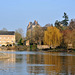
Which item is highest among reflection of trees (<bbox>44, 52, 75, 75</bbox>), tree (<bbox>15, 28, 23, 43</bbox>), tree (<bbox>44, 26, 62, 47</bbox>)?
tree (<bbox>15, 28, 23, 43</bbox>)

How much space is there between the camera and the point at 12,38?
128m

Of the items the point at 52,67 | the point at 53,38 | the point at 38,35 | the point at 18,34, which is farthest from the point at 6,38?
the point at 52,67

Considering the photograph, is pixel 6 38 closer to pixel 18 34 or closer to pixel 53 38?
pixel 18 34

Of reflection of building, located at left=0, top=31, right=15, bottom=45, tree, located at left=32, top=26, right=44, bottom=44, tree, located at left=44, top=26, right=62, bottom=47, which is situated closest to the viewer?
tree, located at left=44, top=26, right=62, bottom=47

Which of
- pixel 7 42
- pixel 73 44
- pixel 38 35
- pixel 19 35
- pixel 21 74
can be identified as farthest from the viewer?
pixel 19 35

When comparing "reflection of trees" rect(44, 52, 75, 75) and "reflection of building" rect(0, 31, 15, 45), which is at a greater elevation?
"reflection of building" rect(0, 31, 15, 45)

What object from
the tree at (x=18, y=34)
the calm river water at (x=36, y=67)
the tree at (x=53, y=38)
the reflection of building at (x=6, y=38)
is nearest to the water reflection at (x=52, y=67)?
the calm river water at (x=36, y=67)

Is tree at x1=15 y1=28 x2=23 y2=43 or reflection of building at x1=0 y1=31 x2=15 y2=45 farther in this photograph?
tree at x1=15 y1=28 x2=23 y2=43

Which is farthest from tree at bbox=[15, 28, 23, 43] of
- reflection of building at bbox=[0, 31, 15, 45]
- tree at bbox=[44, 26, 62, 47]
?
tree at bbox=[44, 26, 62, 47]

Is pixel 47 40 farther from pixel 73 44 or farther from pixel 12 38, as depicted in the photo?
pixel 12 38

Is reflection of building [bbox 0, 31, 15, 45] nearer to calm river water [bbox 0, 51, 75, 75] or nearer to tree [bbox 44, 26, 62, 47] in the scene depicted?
tree [bbox 44, 26, 62, 47]

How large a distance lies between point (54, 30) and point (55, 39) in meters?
3.35

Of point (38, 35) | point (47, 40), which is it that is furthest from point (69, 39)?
point (38, 35)

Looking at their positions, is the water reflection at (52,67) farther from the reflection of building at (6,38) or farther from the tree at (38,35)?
the reflection of building at (6,38)
